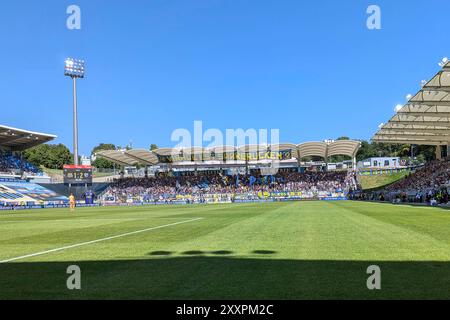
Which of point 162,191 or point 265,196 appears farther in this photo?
point 162,191

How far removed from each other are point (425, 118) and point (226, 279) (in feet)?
140

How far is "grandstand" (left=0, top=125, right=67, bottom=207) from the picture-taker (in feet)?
202

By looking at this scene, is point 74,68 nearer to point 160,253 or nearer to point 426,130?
point 426,130

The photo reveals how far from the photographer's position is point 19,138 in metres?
70.6

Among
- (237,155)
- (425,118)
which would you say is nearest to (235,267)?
(425,118)

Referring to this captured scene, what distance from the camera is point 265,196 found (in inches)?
2653

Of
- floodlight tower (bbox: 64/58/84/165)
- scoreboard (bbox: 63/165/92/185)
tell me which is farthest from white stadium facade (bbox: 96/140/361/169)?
scoreboard (bbox: 63/165/92/185)

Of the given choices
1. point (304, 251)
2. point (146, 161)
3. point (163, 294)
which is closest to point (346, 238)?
point (304, 251)

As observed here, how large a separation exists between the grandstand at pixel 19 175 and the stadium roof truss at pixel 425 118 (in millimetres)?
52098

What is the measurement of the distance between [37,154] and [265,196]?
8805 cm

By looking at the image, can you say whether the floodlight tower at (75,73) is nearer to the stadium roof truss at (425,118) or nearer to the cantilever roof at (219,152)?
the cantilever roof at (219,152)

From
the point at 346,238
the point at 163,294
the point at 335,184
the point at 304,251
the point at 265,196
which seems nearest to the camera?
the point at 163,294

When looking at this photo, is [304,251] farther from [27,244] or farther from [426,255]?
[27,244]

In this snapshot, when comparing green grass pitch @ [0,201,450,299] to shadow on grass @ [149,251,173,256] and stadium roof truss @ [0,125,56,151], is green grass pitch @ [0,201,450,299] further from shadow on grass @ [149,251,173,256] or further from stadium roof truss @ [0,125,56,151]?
stadium roof truss @ [0,125,56,151]
